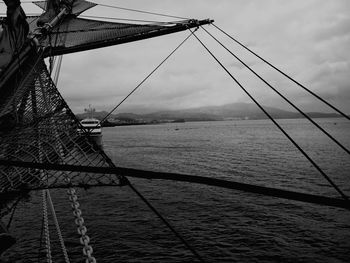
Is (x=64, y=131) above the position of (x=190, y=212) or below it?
above

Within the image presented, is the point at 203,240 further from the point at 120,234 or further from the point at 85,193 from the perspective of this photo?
the point at 85,193

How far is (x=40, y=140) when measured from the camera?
5.70m

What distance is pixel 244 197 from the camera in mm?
22188

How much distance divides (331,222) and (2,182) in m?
18.9

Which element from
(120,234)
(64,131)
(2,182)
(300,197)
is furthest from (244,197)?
(300,197)

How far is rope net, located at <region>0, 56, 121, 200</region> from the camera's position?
14.5 ft

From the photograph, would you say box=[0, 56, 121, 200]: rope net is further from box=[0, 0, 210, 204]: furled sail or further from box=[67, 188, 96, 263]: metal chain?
box=[67, 188, 96, 263]: metal chain

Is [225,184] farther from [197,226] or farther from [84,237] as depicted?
[197,226]

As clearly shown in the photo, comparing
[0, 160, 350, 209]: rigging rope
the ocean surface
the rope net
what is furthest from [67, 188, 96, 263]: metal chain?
the ocean surface

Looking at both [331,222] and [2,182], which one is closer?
[2,182]

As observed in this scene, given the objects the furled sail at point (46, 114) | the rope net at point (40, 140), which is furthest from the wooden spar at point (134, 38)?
the rope net at point (40, 140)

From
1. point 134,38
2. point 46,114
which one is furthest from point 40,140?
point 134,38

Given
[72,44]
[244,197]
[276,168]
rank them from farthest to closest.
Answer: [276,168] → [244,197] → [72,44]

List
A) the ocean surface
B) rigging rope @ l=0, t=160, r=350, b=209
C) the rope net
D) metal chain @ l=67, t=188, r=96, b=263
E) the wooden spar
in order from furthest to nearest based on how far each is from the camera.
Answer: the ocean surface < the wooden spar < the rope net < metal chain @ l=67, t=188, r=96, b=263 < rigging rope @ l=0, t=160, r=350, b=209
